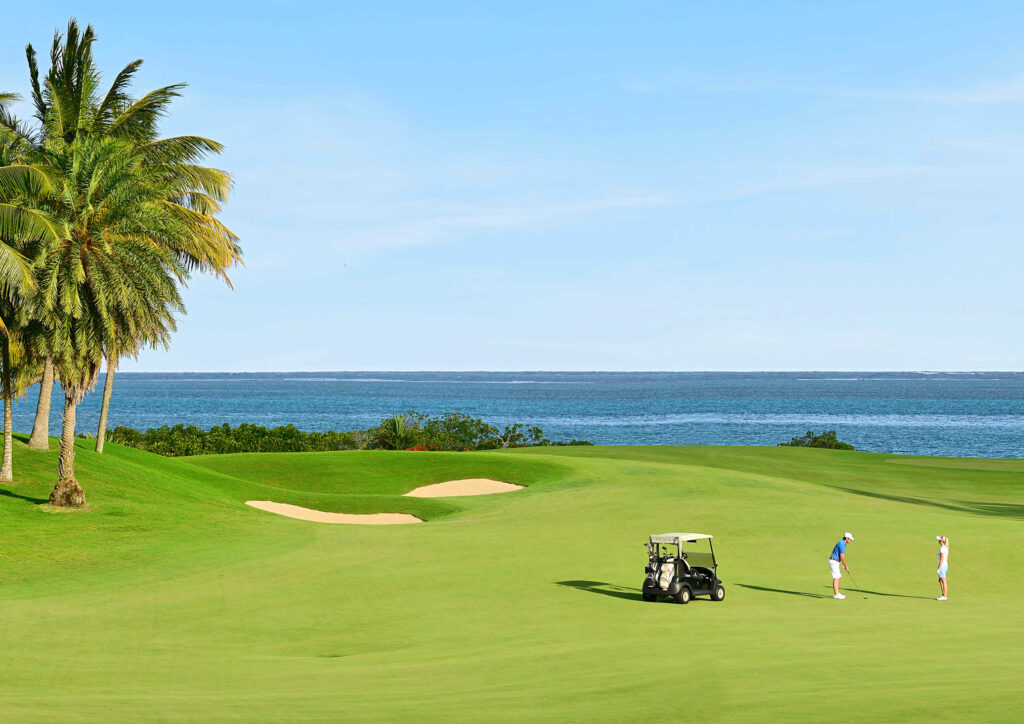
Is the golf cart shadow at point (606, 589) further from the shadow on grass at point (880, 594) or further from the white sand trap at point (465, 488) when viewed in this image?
the white sand trap at point (465, 488)

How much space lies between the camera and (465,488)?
4369 centimetres

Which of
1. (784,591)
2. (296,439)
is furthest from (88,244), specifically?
(296,439)

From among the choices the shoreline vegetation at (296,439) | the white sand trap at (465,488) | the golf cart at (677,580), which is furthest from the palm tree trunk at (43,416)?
the golf cart at (677,580)

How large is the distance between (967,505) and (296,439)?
36068 mm

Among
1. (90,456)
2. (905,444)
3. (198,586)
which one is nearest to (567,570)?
(198,586)

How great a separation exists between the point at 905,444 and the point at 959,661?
97.0 meters

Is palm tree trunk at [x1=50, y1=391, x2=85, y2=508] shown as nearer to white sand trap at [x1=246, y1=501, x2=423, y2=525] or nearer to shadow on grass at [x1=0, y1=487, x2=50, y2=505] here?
shadow on grass at [x1=0, y1=487, x2=50, y2=505]

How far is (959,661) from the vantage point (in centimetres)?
1311

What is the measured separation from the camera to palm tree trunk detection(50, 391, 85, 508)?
1160 inches

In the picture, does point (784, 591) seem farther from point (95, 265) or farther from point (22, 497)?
point (22, 497)

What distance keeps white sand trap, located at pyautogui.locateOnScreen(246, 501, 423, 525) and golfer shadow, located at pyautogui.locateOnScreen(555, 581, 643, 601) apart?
15.3 metres

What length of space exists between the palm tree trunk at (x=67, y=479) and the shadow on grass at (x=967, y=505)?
3108 cm

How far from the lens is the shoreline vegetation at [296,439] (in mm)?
55344

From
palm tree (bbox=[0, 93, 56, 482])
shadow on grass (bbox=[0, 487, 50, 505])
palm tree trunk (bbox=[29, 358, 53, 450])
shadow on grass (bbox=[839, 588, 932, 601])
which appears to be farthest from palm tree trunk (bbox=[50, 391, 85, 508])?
shadow on grass (bbox=[839, 588, 932, 601])
